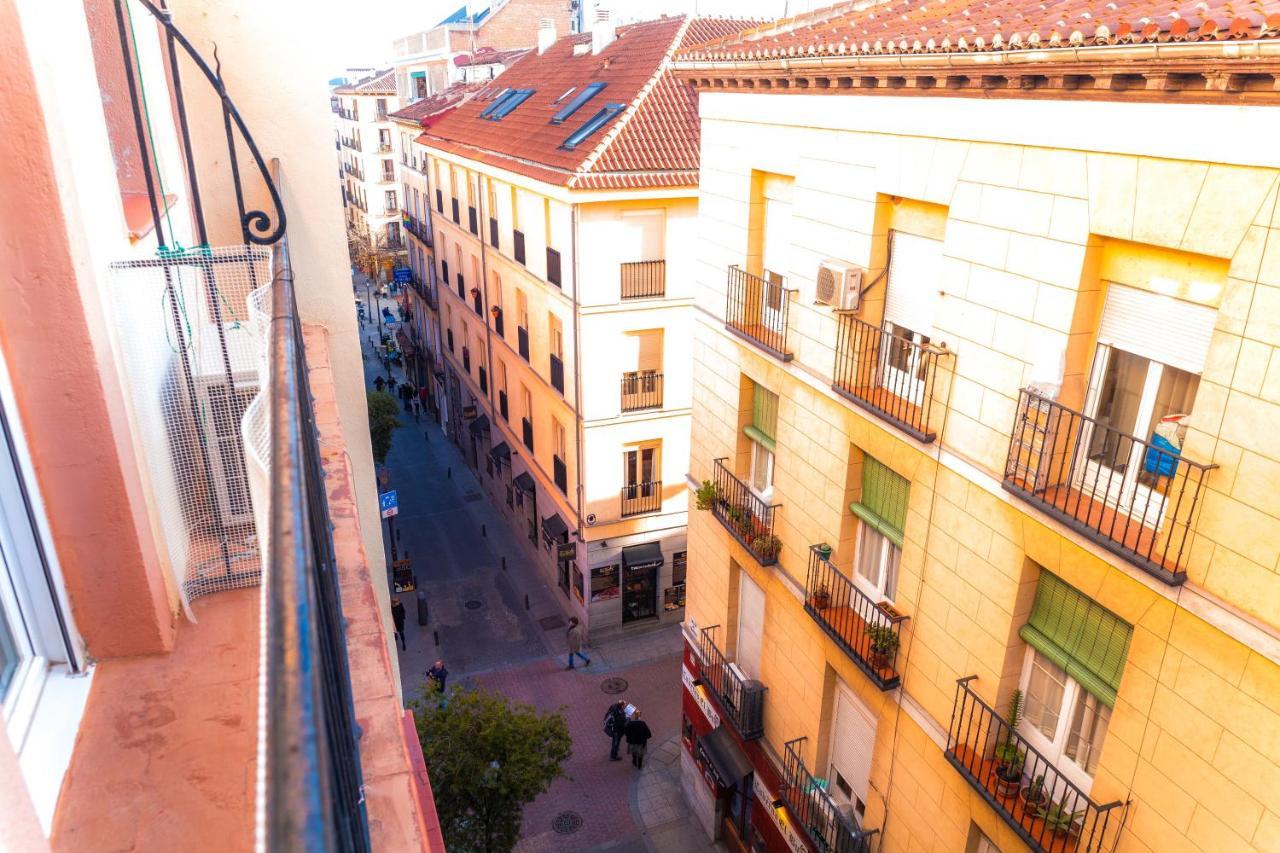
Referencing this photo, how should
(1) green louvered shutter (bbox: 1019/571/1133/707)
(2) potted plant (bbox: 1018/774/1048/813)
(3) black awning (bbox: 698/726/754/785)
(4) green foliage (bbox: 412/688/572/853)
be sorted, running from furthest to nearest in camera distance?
(3) black awning (bbox: 698/726/754/785), (4) green foliage (bbox: 412/688/572/853), (2) potted plant (bbox: 1018/774/1048/813), (1) green louvered shutter (bbox: 1019/571/1133/707)

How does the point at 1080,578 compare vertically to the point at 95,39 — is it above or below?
below

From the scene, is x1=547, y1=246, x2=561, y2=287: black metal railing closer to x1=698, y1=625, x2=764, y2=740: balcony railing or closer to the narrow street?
the narrow street

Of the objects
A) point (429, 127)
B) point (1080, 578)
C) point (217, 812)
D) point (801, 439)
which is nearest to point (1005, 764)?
point (1080, 578)

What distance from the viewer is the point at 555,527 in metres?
22.6

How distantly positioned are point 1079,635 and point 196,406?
710 cm

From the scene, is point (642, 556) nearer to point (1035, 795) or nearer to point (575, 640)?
point (575, 640)

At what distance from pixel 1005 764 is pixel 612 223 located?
14.1 meters

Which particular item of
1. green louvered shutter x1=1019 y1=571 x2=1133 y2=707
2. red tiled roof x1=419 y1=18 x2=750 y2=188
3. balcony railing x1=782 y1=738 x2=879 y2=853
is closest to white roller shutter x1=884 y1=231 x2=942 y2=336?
green louvered shutter x1=1019 y1=571 x2=1133 y2=707

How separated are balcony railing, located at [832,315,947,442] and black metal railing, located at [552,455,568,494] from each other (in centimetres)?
1270

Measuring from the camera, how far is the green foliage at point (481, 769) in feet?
43.1

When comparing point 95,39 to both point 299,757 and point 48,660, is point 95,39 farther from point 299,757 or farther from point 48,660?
point 299,757

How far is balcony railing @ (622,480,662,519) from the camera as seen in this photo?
833 inches

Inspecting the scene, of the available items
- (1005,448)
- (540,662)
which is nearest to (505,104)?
(540,662)

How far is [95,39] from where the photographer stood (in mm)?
5770
